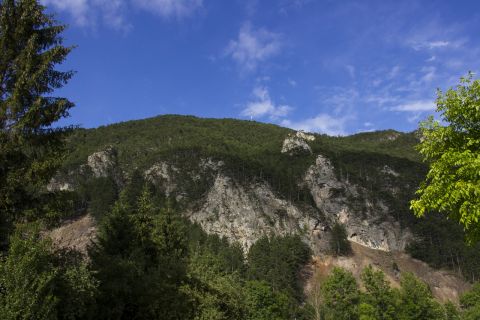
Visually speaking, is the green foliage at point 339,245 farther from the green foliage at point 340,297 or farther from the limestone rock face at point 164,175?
the limestone rock face at point 164,175

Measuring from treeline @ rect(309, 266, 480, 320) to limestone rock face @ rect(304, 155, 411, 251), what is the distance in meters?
51.0

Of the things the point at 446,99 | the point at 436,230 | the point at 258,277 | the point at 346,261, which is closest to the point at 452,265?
the point at 436,230

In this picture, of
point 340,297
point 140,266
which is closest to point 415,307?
point 340,297

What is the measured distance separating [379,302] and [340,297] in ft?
37.9

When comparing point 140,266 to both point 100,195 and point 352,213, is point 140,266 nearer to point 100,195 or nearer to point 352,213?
point 100,195

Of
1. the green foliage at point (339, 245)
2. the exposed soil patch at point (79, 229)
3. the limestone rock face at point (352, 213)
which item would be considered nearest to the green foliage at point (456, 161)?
the green foliage at point (339, 245)

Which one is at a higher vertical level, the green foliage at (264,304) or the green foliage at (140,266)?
the green foliage at (140,266)

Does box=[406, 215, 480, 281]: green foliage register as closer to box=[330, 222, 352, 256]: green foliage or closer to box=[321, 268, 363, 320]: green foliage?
box=[330, 222, 352, 256]: green foliage

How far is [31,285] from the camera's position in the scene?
1397cm

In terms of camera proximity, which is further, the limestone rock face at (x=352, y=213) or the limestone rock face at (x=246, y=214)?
the limestone rock face at (x=352, y=213)

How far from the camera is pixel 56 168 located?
16844 mm

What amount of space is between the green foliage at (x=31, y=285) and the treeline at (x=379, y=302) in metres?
50.9

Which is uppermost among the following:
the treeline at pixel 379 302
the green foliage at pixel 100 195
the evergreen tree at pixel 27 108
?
the green foliage at pixel 100 195

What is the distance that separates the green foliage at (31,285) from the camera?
13320mm
